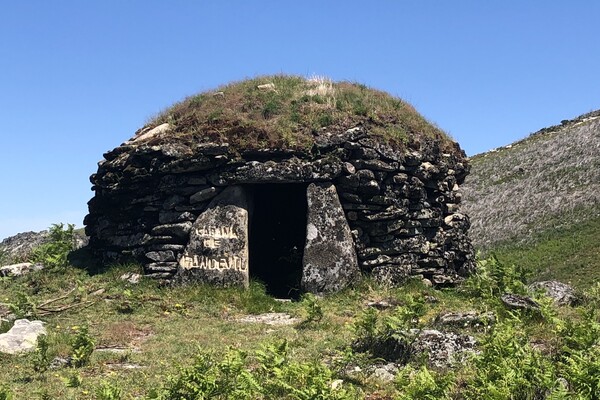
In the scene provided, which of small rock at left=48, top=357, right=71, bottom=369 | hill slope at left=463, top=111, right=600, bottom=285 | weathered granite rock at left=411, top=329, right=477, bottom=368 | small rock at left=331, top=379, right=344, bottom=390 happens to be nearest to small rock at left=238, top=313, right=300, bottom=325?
weathered granite rock at left=411, top=329, right=477, bottom=368

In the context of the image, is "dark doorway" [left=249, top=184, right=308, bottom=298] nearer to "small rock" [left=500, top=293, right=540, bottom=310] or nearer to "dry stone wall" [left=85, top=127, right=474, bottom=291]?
"dry stone wall" [left=85, top=127, right=474, bottom=291]

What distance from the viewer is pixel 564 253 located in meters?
24.9

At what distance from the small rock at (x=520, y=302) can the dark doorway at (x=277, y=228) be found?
7.52 meters

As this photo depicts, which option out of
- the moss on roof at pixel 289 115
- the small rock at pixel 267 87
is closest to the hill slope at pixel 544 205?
the moss on roof at pixel 289 115

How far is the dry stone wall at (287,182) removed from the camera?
13898 millimetres

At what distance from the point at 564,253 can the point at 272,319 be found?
17442mm

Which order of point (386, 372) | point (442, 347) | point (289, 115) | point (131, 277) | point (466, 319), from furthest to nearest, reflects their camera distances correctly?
point (289, 115) → point (131, 277) → point (466, 319) → point (442, 347) → point (386, 372)

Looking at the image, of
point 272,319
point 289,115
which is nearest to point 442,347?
point 272,319

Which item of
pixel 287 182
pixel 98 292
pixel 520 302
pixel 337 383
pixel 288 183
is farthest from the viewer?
pixel 288 183

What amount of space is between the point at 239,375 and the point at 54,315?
706cm

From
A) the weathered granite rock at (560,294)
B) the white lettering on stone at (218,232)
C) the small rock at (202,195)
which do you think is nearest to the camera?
the weathered granite rock at (560,294)

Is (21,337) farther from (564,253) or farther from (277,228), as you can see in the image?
(564,253)

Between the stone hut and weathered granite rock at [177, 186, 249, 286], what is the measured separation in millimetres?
23

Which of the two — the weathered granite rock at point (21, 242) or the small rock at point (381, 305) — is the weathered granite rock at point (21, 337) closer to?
the small rock at point (381, 305)
